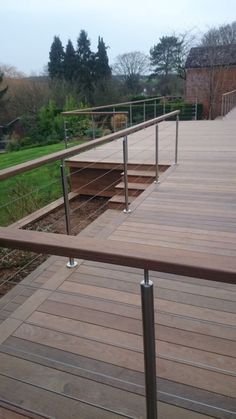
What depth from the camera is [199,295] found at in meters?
1.99

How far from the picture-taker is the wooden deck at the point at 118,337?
4.50 feet

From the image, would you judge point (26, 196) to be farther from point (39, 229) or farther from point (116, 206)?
point (116, 206)

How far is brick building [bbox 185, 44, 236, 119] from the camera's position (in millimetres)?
15062

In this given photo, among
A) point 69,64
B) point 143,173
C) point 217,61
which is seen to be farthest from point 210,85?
point 69,64

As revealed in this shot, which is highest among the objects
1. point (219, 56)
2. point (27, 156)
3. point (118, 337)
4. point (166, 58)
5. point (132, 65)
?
point (166, 58)

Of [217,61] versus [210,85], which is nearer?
[217,61]

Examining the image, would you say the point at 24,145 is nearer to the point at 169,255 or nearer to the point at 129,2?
the point at 129,2

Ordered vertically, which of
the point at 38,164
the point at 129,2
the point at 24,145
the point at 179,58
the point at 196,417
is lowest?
the point at 24,145

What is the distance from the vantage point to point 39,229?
172 inches

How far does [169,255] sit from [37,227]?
3875 millimetres

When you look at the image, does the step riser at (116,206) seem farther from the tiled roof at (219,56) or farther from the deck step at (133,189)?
the tiled roof at (219,56)

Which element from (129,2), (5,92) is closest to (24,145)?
(5,92)

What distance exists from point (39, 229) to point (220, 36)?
14.5 meters

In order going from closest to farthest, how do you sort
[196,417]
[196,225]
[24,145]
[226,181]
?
1. [196,417]
2. [196,225]
3. [226,181]
4. [24,145]
